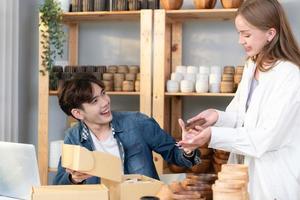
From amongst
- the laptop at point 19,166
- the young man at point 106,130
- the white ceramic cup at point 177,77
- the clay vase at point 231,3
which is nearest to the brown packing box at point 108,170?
the laptop at point 19,166

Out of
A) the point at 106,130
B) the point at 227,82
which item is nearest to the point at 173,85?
the point at 227,82

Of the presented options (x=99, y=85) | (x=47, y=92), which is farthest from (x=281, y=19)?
(x=47, y=92)

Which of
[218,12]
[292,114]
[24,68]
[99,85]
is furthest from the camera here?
[24,68]

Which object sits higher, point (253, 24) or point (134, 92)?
point (253, 24)

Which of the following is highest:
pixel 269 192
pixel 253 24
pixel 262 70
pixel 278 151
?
pixel 253 24

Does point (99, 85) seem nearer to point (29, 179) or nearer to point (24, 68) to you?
point (29, 179)

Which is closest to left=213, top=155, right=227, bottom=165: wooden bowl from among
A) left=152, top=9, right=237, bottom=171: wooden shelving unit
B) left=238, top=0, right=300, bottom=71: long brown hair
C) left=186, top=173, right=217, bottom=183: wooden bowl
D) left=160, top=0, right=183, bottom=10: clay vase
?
left=152, top=9, right=237, bottom=171: wooden shelving unit

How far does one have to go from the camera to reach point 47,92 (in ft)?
10.0

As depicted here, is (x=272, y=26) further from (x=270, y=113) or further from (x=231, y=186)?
(x=231, y=186)

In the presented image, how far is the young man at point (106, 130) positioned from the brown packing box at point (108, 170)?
0.65 metres

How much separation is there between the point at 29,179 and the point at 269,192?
79 centimetres

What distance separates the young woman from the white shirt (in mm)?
470

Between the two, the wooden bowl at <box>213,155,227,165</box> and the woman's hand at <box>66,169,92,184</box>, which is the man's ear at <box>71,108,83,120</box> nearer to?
the woman's hand at <box>66,169,92,184</box>

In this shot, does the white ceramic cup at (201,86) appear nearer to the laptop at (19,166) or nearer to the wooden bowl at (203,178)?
the laptop at (19,166)
